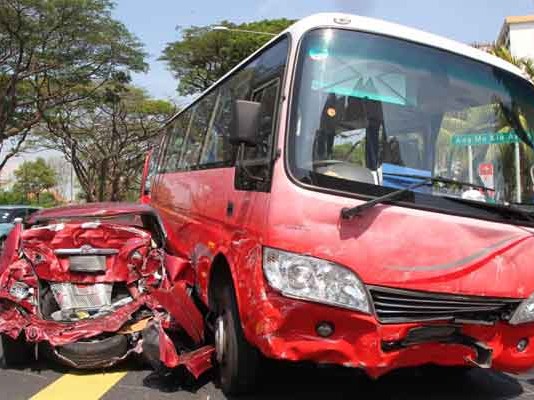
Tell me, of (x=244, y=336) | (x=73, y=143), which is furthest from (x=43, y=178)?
(x=244, y=336)

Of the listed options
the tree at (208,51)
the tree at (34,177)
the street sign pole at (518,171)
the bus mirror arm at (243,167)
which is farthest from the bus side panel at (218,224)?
the tree at (34,177)

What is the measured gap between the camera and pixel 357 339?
12.7 feet

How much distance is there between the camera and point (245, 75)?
561cm

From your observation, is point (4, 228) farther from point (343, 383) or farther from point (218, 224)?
point (343, 383)

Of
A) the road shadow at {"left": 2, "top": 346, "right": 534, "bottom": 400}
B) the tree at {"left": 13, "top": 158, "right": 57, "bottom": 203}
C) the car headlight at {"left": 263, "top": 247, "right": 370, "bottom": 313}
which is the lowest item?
the tree at {"left": 13, "top": 158, "right": 57, "bottom": 203}

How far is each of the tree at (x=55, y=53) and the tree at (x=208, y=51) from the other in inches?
106

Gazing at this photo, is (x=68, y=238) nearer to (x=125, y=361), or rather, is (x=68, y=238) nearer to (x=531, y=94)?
(x=125, y=361)

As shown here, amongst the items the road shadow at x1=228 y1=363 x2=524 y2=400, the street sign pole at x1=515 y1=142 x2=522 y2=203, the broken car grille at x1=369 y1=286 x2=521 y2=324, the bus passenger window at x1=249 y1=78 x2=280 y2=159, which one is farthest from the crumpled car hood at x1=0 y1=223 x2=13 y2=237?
the broken car grille at x1=369 y1=286 x2=521 y2=324

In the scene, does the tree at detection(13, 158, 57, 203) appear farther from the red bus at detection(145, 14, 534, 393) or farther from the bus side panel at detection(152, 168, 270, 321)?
A: the red bus at detection(145, 14, 534, 393)

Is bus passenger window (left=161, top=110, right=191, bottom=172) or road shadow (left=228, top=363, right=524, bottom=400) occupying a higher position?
bus passenger window (left=161, top=110, right=191, bottom=172)

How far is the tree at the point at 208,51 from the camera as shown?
1246 inches

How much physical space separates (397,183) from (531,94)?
1486mm

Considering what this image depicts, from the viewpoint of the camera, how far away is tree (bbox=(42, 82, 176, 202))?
39094 mm

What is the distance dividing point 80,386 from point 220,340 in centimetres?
125
